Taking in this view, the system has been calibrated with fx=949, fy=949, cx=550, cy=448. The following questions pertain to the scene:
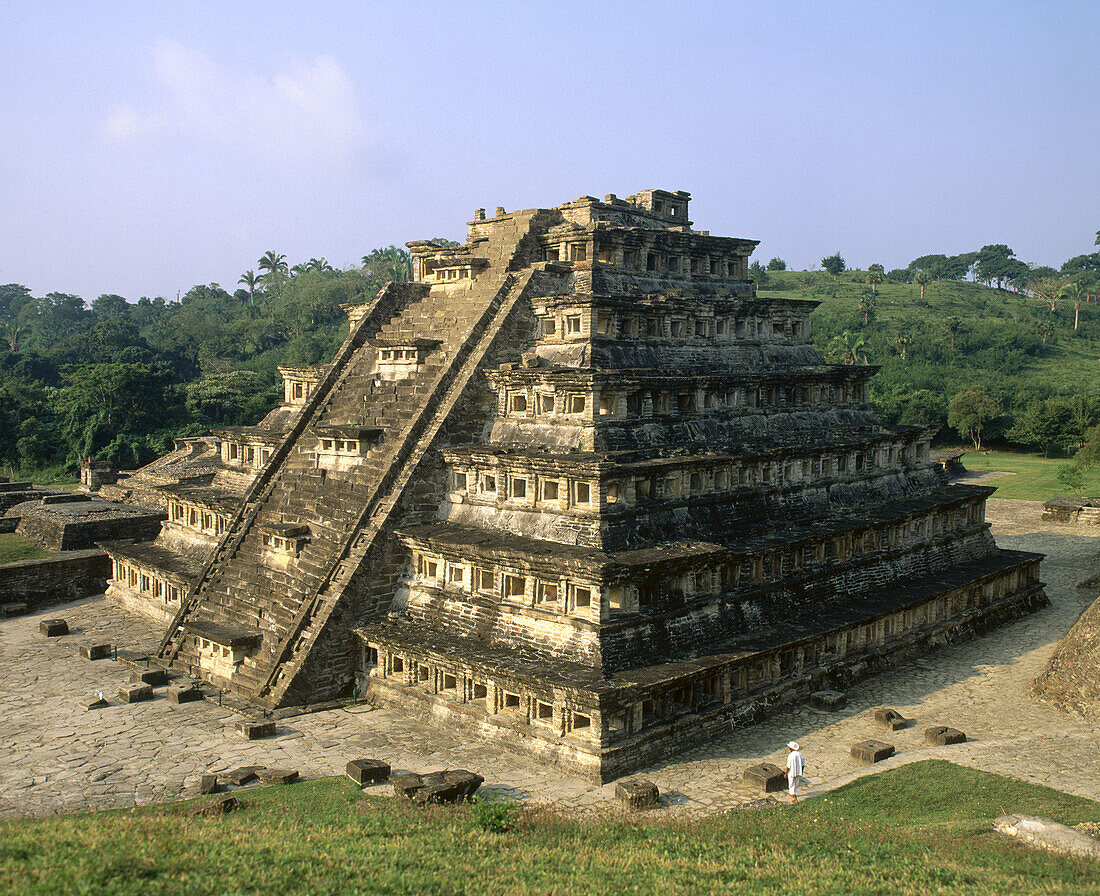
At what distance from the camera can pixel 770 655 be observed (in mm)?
23812

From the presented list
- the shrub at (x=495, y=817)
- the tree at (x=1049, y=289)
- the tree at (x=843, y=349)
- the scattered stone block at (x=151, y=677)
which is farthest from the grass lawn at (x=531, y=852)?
the tree at (x=1049, y=289)

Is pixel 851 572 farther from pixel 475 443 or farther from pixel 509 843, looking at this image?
pixel 509 843

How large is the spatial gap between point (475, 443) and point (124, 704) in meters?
11.4

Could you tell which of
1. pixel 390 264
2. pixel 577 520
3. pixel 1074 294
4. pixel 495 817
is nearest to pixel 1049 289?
pixel 1074 294

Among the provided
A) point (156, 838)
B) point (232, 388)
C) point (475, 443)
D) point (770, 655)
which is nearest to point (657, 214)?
point (475, 443)

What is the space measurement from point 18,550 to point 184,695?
19567 millimetres

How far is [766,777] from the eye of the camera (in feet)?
63.9

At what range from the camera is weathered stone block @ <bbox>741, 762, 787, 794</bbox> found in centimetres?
1948

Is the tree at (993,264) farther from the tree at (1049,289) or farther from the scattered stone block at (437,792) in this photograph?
the scattered stone block at (437,792)

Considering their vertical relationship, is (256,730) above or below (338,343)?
below

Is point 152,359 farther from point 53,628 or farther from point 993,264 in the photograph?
point 993,264

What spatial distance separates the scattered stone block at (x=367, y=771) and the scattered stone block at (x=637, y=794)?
482 cm

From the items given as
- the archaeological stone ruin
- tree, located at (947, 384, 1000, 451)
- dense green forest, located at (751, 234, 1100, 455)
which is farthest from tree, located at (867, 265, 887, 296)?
the archaeological stone ruin

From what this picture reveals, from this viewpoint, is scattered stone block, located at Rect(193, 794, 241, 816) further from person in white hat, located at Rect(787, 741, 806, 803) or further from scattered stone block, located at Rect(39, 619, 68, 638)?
scattered stone block, located at Rect(39, 619, 68, 638)
